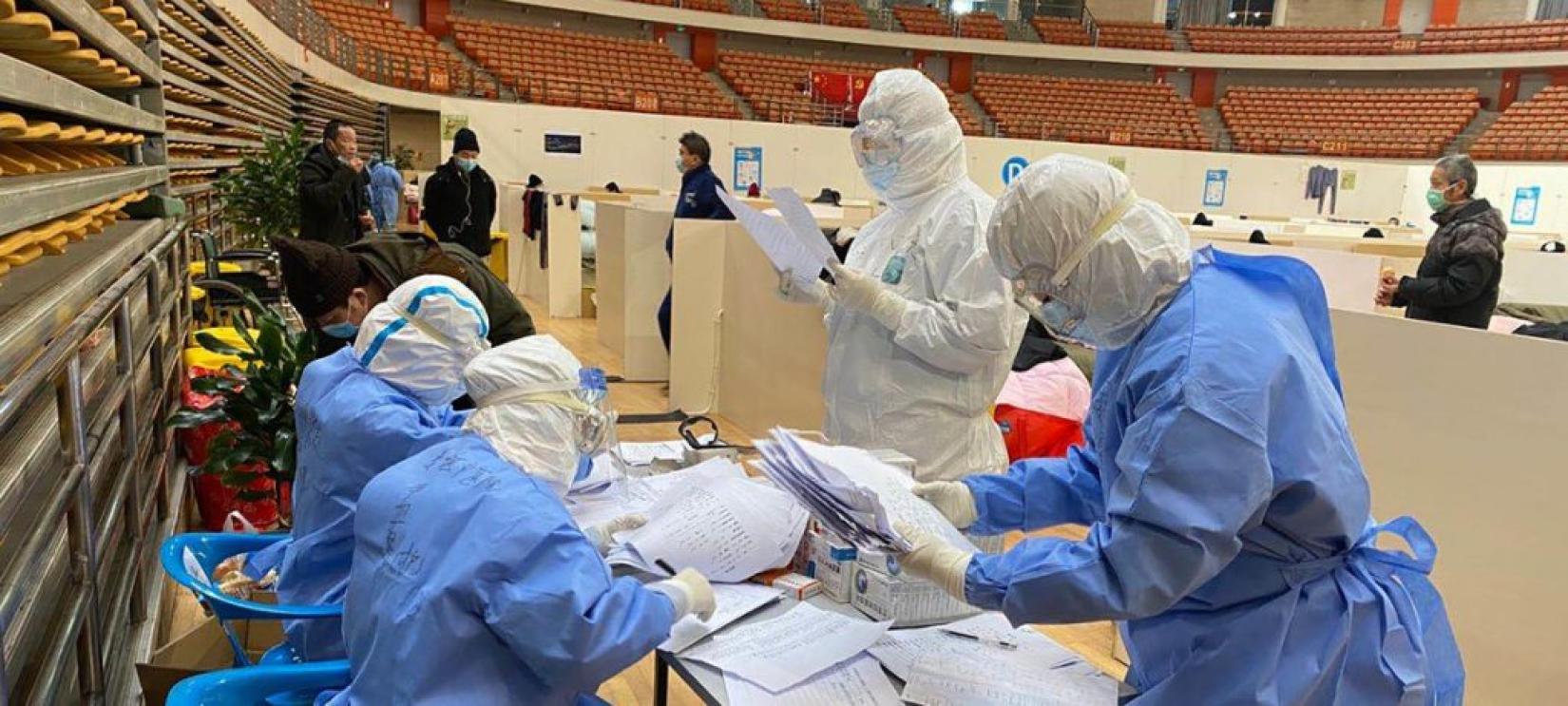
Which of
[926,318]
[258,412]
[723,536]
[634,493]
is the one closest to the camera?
[723,536]

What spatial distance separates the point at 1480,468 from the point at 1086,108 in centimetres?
1859

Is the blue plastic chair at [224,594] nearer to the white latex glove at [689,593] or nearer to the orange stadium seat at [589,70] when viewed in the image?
the white latex glove at [689,593]

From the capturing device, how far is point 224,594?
161 cm

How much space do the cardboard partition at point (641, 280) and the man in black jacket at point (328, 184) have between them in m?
1.49

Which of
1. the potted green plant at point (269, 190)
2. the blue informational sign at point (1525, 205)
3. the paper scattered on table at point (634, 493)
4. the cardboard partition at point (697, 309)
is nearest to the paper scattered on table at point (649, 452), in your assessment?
the paper scattered on table at point (634, 493)

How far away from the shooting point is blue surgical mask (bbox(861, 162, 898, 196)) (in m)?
2.32

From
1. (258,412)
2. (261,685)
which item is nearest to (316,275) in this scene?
(258,412)

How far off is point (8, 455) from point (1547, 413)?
9.35ft

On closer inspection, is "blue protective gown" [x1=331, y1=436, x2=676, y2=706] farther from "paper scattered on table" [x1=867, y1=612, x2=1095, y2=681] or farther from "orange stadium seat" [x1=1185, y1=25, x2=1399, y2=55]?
"orange stadium seat" [x1=1185, y1=25, x2=1399, y2=55]

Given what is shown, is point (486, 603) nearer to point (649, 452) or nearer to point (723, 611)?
point (723, 611)

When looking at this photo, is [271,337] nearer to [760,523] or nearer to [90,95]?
[90,95]

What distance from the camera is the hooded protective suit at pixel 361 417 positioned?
1646 mm

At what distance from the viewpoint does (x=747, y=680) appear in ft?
4.05

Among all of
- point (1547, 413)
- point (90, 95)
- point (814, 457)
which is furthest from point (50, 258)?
point (1547, 413)
